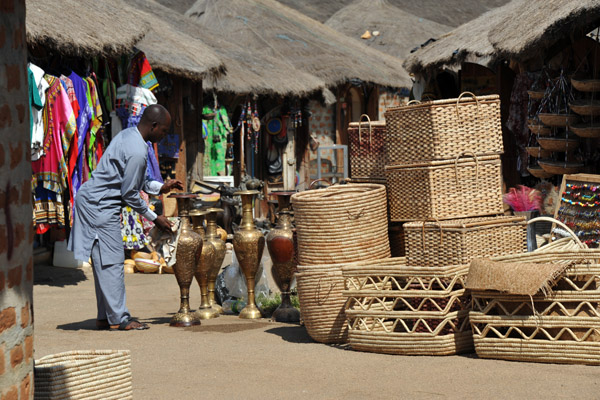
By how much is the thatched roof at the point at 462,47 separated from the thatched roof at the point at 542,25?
1.00 metres

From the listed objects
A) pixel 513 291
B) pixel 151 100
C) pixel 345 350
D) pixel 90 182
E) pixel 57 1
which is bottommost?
pixel 345 350

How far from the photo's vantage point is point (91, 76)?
9.56m

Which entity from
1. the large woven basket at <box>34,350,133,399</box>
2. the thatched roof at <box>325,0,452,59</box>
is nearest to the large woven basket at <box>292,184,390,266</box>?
the large woven basket at <box>34,350,133,399</box>

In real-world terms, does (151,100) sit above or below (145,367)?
above

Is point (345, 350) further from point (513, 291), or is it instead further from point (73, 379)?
point (73, 379)

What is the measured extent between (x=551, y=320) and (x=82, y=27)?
20.7 ft

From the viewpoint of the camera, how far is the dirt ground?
414cm

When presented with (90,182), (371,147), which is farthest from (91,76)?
(371,147)

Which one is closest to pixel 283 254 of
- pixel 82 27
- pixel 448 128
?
pixel 448 128

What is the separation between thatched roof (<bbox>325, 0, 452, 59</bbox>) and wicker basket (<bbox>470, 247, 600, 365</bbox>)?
67.9ft

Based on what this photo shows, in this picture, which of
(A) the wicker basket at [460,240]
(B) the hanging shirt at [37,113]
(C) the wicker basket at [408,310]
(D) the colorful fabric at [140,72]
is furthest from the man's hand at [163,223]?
(D) the colorful fabric at [140,72]

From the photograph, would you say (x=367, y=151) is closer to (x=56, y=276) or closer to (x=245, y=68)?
(x=56, y=276)

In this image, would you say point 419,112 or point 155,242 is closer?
point 419,112

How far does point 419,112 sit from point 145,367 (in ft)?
7.74
